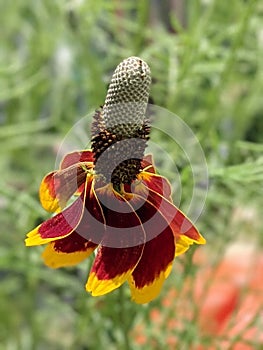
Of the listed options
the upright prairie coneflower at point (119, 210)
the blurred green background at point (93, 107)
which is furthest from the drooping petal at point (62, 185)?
the blurred green background at point (93, 107)

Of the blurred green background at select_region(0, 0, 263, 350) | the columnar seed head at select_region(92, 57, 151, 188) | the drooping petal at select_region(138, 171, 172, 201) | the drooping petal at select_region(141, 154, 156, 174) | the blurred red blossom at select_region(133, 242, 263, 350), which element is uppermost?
the columnar seed head at select_region(92, 57, 151, 188)

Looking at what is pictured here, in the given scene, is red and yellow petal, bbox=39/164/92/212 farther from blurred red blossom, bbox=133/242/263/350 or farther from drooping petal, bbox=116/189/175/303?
blurred red blossom, bbox=133/242/263/350

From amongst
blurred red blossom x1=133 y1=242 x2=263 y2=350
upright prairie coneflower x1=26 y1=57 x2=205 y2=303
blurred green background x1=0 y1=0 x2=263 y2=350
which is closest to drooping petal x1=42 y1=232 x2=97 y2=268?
upright prairie coneflower x1=26 y1=57 x2=205 y2=303

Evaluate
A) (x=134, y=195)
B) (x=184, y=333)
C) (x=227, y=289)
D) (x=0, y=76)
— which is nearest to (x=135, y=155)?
(x=134, y=195)

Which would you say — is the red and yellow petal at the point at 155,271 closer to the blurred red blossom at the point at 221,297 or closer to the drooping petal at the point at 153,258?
the drooping petal at the point at 153,258

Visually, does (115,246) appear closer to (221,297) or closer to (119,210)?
(119,210)

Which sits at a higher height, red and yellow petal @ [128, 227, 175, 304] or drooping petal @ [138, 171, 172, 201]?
drooping petal @ [138, 171, 172, 201]

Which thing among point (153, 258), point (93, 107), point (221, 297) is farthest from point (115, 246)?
point (221, 297)

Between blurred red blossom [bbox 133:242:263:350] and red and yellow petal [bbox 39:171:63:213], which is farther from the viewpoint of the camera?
blurred red blossom [bbox 133:242:263:350]
